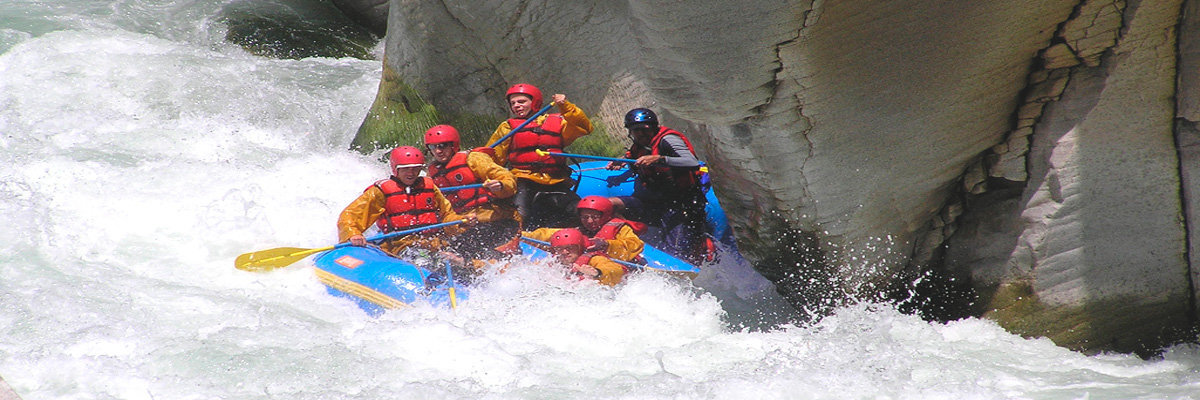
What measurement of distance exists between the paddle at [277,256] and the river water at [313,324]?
0.23ft

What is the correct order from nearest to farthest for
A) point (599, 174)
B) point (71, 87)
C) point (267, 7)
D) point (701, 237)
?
1. point (701, 237)
2. point (599, 174)
3. point (71, 87)
4. point (267, 7)

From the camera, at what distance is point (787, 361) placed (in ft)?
11.9

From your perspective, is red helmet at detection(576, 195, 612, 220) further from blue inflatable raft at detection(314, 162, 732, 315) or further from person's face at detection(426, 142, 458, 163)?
person's face at detection(426, 142, 458, 163)

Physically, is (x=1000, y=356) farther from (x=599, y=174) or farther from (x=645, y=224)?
(x=599, y=174)

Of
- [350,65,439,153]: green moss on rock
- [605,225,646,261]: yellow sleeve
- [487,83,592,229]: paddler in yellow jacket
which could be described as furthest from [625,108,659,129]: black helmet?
[350,65,439,153]: green moss on rock

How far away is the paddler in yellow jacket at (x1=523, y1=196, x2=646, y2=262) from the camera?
15.6ft

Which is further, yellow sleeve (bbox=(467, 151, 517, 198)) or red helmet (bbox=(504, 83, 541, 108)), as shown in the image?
red helmet (bbox=(504, 83, 541, 108))

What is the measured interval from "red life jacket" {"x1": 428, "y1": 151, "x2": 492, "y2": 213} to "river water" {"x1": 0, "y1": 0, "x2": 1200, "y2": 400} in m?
0.85

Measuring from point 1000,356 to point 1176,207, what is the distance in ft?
2.79

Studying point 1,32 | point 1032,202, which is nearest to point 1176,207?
point 1032,202

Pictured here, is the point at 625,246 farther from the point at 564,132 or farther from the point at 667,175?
the point at 564,132

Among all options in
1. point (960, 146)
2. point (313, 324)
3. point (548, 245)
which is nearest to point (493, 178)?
point (548, 245)

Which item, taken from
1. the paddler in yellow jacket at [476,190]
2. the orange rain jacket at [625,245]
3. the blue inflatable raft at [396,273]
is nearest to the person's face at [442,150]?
the paddler in yellow jacket at [476,190]

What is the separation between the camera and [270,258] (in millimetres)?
4969
